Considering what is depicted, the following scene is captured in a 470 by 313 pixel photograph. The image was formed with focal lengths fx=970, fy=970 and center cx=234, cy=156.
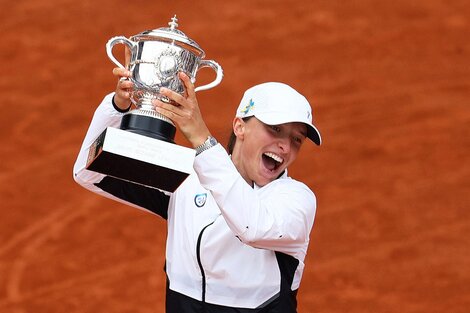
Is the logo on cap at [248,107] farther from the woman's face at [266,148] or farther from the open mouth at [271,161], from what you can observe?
the open mouth at [271,161]

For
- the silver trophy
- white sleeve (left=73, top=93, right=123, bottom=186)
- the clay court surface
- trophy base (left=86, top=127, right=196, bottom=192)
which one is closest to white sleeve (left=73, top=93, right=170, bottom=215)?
white sleeve (left=73, top=93, right=123, bottom=186)

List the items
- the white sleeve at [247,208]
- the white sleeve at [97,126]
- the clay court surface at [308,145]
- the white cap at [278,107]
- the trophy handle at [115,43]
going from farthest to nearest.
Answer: the clay court surface at [308,145] → the white sleeve at [97,126] → the white cap at [278,107] → the trophy handle at [115,43] → the white sleeve at [247,208]

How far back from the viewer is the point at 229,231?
2828 millimetres

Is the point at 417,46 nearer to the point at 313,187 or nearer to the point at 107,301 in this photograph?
the point at 313,187

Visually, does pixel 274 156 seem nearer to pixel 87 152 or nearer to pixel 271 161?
pixel 271 161

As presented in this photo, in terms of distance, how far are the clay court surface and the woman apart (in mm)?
2727

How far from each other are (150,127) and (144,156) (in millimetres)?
140

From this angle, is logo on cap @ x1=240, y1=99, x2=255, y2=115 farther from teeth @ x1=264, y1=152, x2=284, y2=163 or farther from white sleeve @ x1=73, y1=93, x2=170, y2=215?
white sleeve @ x1=73, y1=93, x2=170, y2=215

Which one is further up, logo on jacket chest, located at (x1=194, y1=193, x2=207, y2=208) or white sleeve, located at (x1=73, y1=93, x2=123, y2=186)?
white sleeve, located at (x1=73, y1=93, x2=123, y2=186)

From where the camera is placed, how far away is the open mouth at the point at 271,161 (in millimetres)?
2932

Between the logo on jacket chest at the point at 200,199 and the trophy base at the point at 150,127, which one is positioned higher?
the trophy base at the point at 150,127

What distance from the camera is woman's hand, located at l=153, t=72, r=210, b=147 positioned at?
2.63 meters

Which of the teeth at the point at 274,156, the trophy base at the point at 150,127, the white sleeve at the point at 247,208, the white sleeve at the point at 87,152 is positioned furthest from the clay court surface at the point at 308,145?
the trophy base at the point at 150,127

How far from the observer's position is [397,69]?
21.4 ft
